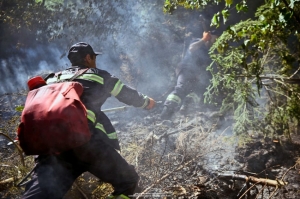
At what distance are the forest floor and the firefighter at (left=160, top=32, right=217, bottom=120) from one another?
139cm

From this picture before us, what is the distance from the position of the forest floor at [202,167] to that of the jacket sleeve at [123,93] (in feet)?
2.46

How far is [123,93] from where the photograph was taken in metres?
3.51

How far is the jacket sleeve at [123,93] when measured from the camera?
3279 millimetres

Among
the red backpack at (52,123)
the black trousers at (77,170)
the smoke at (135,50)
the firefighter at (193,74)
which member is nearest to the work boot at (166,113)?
the firefighter at (193,74)

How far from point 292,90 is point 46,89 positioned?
11.1 ft

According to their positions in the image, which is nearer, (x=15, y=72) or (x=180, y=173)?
(x=180, y=173)

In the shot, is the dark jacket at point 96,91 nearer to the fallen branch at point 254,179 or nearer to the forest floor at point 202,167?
the forest floor at point 202,167

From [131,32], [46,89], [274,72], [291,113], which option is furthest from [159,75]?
[46,89]

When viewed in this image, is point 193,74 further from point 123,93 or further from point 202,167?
point 123,93

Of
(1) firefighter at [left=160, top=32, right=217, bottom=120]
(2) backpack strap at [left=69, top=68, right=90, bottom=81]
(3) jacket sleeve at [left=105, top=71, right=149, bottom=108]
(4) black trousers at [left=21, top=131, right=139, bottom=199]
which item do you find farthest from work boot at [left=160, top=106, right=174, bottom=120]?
(2) backpack strap at [left=69, top=68, right=90, bottom=81]

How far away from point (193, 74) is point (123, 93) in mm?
4011

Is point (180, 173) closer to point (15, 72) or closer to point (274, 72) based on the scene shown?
point (274, 72)

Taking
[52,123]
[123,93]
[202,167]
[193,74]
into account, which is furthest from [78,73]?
[193,74]

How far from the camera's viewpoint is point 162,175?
3896mm
